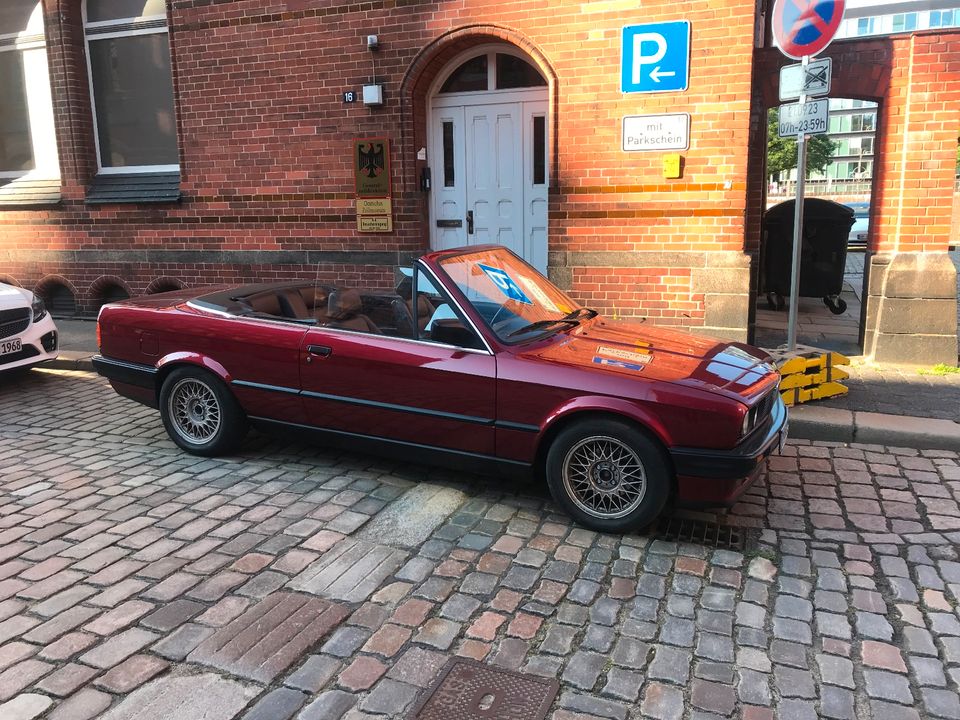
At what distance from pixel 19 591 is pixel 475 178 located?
6.58 meters

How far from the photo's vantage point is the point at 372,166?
8914 millimetres

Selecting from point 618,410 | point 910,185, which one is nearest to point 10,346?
point 618,410

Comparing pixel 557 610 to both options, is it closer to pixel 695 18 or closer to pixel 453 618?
pixel 453 618

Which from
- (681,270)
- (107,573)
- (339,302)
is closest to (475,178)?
(681,270)

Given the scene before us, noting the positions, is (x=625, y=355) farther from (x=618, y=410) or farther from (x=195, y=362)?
(x=195, y=362)

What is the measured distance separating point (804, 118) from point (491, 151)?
11.8 feet

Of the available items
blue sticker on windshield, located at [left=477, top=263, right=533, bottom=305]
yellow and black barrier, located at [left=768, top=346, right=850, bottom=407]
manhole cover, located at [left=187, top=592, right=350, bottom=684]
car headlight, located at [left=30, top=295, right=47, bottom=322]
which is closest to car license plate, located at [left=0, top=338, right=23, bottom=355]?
car headlight, located at [left=30, top=295, right=47, bottom=322]

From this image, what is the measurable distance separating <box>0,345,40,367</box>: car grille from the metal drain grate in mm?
6451

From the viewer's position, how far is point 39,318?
25.7 feet

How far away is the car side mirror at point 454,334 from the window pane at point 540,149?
4.63 m

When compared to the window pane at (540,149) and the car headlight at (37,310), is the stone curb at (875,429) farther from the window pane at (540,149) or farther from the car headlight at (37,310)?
the car headlight at (37,310)

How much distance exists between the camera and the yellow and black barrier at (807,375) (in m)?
6.20

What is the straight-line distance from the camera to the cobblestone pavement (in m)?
2.89

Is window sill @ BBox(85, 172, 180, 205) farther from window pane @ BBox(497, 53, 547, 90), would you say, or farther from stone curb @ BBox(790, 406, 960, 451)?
stone curb @ BBox(790, 406, 960, 451)
